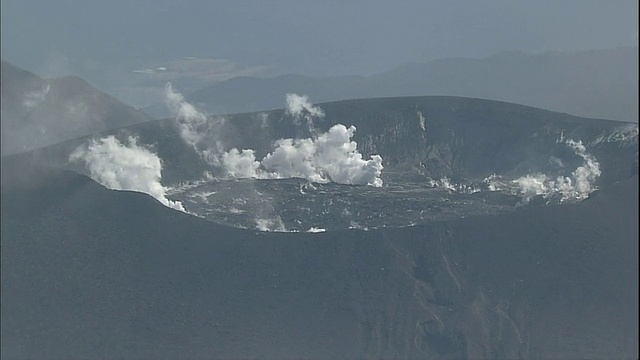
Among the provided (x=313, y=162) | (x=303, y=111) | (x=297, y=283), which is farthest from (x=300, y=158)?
(x=297, y=283)

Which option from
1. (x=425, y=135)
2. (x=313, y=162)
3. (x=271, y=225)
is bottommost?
(x=271, y=225)

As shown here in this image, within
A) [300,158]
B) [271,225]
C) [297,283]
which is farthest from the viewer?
[300,158]

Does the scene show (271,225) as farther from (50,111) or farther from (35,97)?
(50,111)

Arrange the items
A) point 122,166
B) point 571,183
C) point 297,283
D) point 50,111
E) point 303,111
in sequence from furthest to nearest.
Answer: point 303,111
point 50,111
point 122,166
point 571,183
point 297,283

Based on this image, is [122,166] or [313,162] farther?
[313,162]

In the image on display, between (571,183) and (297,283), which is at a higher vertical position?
(571,183)
